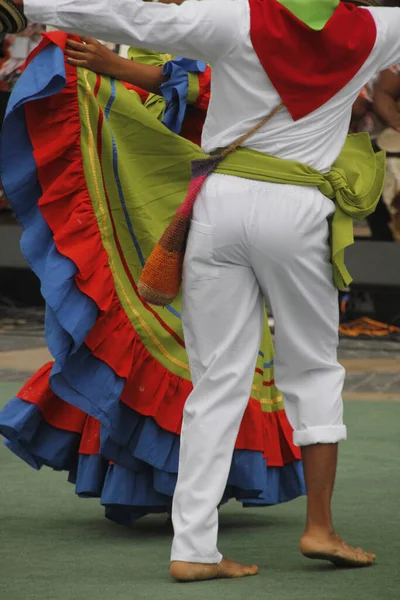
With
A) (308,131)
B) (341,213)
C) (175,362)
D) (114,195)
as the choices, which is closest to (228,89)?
(308,131)

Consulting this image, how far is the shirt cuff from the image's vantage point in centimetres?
313

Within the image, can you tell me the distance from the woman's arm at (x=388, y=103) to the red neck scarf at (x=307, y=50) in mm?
7093

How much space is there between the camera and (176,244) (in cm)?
339

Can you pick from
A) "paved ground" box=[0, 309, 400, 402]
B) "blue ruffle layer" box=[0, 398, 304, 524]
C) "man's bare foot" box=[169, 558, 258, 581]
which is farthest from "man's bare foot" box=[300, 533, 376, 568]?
"paved ground" box=[0, 309, 400, 402]

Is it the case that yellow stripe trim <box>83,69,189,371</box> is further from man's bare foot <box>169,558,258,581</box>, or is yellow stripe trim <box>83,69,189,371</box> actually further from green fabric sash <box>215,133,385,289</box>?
man's bare foot <box>169,558,258,581</box>

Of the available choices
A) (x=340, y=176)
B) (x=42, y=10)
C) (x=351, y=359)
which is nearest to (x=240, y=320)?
(x=340, y=176)

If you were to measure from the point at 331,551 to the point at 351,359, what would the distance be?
565 cm

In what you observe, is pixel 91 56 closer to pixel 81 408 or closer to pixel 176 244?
pixel 176 244

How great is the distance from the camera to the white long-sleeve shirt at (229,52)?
3.14m

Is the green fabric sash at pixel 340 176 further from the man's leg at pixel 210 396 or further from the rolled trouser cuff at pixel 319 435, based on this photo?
the rolled trouser cuff at pixel 319 435

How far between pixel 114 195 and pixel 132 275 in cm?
25

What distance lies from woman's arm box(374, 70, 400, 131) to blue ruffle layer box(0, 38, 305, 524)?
666 cm

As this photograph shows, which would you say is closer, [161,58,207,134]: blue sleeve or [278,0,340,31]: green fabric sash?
[278,0,340,31]: green fabric sash

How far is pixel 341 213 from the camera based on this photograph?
345 centimetres
